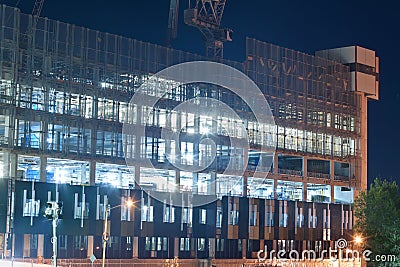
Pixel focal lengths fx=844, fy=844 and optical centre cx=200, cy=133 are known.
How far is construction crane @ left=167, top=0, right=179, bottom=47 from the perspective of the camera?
142 meters

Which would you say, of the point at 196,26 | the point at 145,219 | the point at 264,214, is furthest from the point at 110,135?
the point at 196,26

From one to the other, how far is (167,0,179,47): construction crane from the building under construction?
2587 cm

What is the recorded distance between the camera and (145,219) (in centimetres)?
9450

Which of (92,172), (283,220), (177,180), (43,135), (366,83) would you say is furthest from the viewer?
(366,83)

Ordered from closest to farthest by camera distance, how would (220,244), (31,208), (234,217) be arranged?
(31,208) < (220,244) < (234,217)

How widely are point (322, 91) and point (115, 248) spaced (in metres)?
47.7

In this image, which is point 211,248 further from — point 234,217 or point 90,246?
point 90,246

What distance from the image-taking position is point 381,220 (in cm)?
10300

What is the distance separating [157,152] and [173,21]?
4617cm

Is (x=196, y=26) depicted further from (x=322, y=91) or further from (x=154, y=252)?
(x=154, y=252)

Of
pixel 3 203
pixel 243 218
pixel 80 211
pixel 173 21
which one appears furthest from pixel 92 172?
pixel 173 21

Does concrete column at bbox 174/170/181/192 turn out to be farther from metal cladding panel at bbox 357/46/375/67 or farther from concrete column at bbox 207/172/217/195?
metal cladding panel at bbox 357/46/375/67

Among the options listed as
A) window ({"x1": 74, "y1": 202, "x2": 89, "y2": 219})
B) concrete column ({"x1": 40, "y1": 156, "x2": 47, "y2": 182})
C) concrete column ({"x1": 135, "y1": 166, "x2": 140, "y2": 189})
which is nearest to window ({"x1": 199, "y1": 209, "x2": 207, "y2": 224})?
concrete column ({"x1": 135, "y1": 166, "x2": 140, "y2": 189})

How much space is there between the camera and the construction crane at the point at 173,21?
14225 cm
